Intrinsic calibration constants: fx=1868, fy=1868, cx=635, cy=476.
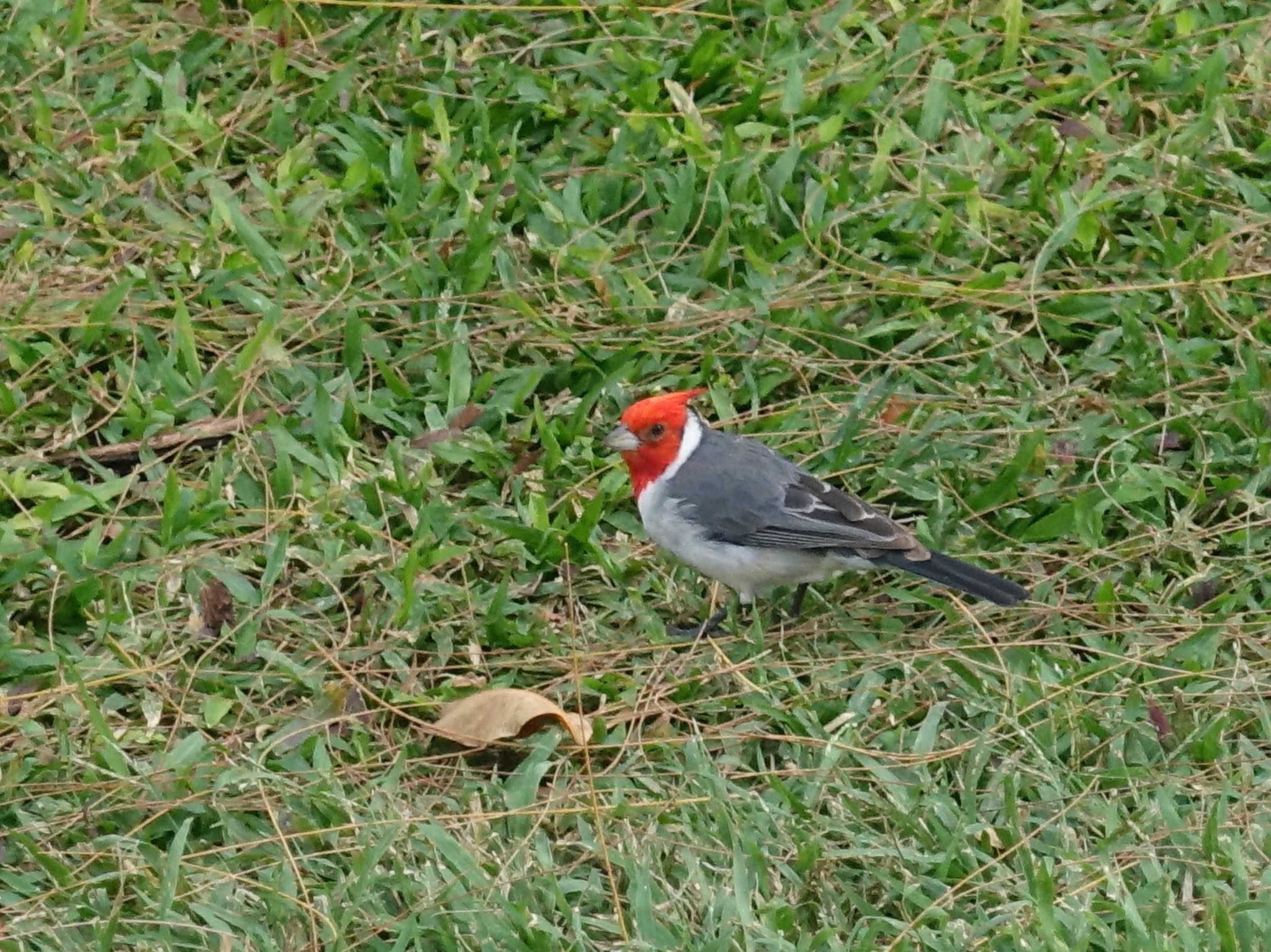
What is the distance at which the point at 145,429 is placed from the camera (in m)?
5.73

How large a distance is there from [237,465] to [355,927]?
187cm

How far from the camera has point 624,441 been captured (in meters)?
5.38

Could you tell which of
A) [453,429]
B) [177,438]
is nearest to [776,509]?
[453,429]

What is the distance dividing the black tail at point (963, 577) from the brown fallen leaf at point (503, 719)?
3.20ft

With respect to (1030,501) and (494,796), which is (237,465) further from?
(1030,501)

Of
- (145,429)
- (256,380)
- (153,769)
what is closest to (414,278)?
(256,380)

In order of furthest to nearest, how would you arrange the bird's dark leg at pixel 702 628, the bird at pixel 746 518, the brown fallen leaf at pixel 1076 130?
the brown fallen leaf at pixel 1076 130
the bird's dark leg at pixel 702 628
the bird at pixel 746 518

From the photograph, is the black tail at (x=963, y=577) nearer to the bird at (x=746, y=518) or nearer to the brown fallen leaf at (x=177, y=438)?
the bird at (x=746, y=518)

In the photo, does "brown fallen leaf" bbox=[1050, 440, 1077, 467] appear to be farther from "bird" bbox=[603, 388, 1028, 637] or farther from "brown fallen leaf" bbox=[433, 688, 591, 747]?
"brown fallen leaf" bbox=[433, 688, 591, 747]

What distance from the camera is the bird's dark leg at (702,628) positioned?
5254 millimetres

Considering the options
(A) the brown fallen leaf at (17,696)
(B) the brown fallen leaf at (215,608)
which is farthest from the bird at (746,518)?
(A) the brown fallen leaf at (17,696)

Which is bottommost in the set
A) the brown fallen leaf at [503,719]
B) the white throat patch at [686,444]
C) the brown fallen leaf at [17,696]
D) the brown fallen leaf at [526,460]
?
the brown fallen leaf at [526,460]

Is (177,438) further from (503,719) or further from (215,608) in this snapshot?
(503,719)

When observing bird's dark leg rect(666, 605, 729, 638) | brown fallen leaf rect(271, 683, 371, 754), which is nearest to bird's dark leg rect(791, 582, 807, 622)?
bird's dark leg rect(666, 605, 729, 638)
